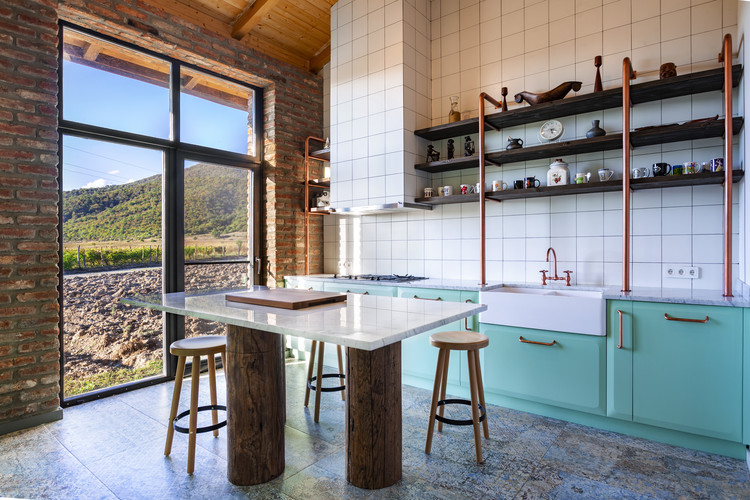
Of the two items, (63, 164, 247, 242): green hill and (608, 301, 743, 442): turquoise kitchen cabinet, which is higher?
(63, 164, 247, 242): green hill

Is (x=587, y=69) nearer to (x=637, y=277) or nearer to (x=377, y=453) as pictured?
(x=637, y=277)

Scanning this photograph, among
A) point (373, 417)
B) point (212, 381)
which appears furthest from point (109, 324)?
point (373, 417)

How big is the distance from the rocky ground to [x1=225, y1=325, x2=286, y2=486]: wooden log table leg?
1972 mm

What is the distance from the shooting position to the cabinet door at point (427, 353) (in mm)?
3281

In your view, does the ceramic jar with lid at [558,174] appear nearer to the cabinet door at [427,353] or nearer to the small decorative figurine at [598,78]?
the small decorative figurine at [598,78]

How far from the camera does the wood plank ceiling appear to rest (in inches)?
152

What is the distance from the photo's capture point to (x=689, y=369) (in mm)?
2398

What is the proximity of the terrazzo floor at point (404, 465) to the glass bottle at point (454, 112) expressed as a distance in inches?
101

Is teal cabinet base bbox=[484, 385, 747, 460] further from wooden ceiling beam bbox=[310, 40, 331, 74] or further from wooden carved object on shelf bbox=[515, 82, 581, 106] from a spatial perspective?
wooden ceiling beam bbox=[310, 40, 331, 74]

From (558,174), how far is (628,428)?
71.8 inches

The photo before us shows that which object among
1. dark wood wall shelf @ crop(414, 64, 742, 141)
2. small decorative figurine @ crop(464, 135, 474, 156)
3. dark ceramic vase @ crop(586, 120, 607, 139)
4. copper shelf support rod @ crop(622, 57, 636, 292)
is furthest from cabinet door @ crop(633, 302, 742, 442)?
small decorative figurine @ crop(464, 135, 474, 156)

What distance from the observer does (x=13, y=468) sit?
2.24 meters

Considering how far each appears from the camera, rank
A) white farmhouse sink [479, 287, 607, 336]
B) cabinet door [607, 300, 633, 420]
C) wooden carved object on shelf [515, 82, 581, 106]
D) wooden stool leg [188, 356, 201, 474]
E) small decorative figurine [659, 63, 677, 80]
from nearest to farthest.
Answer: wooden stool leg [188, 356, 201, 474], cabinet door [607, 300, 633, 420], white farmhouse sink [479, 287, 607, 336], small decorative figurine [659, 63, 677, 80], wooden carved object on shelf [515, 82, 581, 106]

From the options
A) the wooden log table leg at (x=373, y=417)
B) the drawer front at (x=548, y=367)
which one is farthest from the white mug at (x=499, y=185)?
the wooden log table leg at (x=373, y=417)
